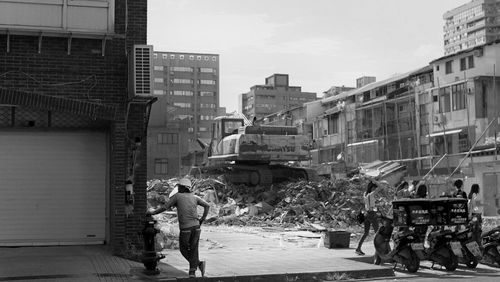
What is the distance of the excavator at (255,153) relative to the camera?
28.9 meters

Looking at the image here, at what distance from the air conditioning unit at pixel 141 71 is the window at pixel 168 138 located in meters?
65.8

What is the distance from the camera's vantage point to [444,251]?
11.6 metres

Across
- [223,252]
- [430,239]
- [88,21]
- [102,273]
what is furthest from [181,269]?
[88,21]

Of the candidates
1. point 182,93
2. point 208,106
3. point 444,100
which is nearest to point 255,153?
point 444,100

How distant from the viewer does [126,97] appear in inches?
514

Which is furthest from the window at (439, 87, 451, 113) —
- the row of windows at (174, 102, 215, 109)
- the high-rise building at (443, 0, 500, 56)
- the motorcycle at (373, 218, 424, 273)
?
the row of windows at (174, 102, 215, 109)

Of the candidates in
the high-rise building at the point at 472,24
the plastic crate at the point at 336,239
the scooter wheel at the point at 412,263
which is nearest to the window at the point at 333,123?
the plastic crate at the point at 336,239

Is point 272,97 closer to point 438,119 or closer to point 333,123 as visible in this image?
point 333,123

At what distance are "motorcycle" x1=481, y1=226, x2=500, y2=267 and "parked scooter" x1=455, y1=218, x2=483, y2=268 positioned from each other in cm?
48

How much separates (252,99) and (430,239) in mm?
115333

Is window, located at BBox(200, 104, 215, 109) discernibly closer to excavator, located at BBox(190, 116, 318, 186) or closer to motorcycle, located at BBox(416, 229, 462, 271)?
excavator, located at BBox(190, 116, 318, 186)

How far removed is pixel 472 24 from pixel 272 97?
51.5 metres

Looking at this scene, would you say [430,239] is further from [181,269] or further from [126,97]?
[126,97]

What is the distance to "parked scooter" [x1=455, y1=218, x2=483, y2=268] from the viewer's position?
11.7 meters
